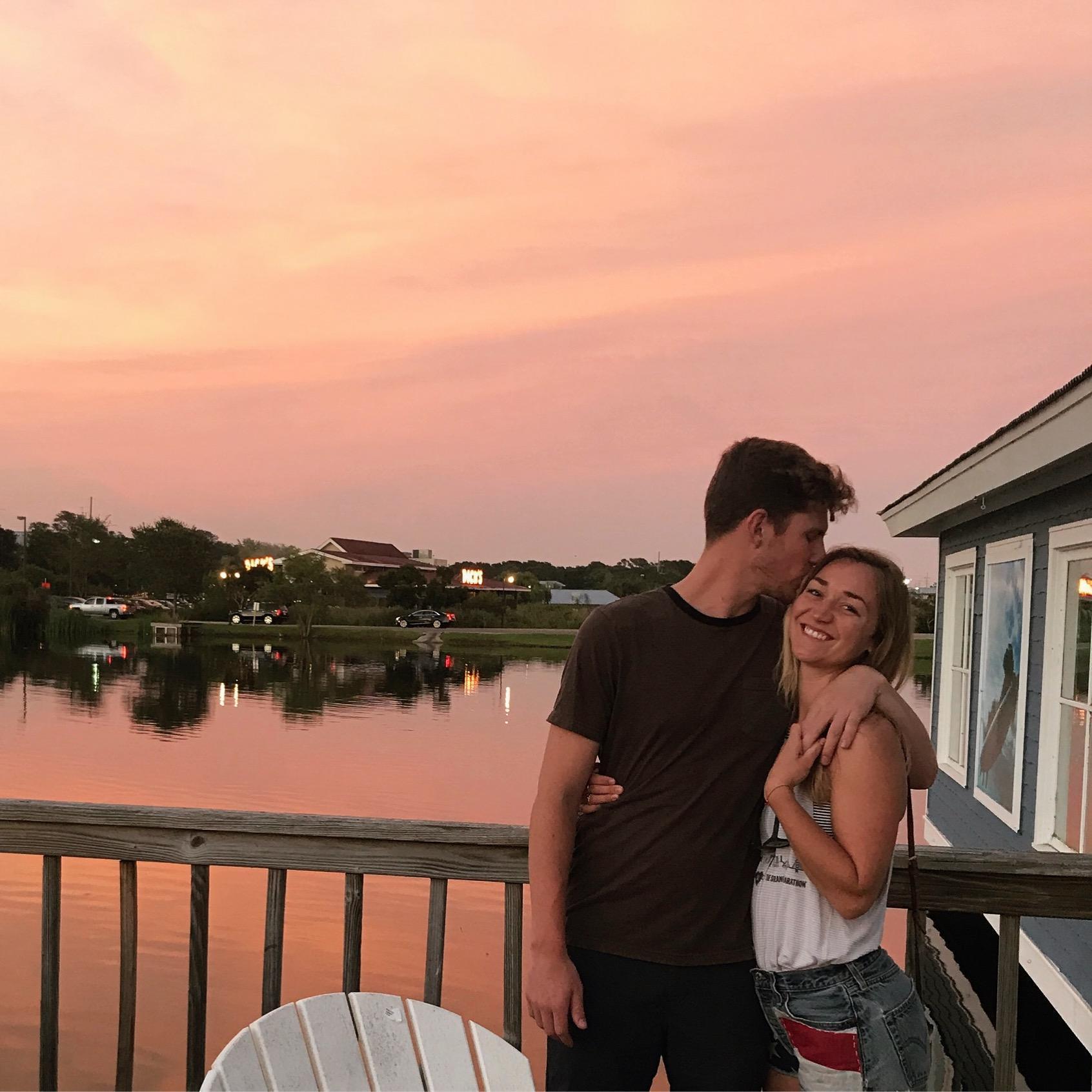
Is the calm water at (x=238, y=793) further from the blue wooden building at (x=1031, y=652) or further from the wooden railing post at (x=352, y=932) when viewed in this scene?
the wooden railing post at (x=352, y=932)

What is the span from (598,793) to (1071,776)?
185 inches

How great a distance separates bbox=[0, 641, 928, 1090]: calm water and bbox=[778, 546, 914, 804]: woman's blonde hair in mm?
6077

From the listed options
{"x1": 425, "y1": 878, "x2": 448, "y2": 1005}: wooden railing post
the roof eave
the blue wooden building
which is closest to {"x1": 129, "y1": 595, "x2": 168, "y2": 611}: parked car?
the blue wooden building

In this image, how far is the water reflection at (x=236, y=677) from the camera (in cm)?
2686

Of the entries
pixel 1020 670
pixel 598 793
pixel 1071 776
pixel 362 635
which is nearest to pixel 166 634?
pixel 362 635

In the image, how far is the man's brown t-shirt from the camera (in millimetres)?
1849

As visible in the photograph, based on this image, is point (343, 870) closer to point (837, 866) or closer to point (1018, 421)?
point (837, 866)

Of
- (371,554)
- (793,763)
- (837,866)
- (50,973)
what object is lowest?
(371,554)

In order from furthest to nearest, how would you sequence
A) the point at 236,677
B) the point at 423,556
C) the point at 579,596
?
the point at 423,556
the point at 579,596
the point at 236,677

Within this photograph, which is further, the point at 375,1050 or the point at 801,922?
the point at 801,922

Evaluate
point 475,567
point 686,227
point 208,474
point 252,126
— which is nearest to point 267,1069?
point 252,126

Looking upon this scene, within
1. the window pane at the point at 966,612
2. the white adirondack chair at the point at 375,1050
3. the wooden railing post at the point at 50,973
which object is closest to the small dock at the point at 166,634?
the window pane at the point at 966,612

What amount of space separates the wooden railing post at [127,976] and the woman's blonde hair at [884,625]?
4.33ft

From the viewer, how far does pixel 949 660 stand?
382 inches
